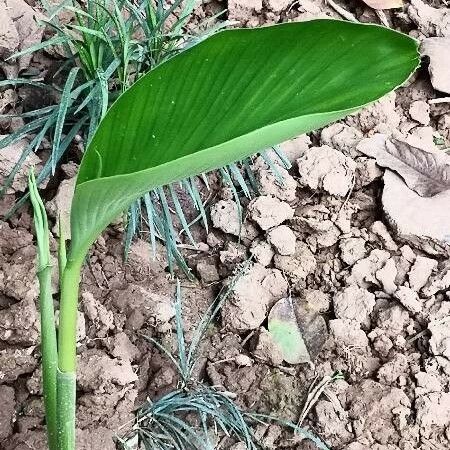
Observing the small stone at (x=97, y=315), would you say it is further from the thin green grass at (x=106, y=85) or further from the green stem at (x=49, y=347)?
the green stem at (x=49, y=347)

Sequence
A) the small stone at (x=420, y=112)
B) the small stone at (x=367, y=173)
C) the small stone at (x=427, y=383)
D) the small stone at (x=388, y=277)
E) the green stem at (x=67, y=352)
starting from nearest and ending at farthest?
1. the green stem at (x=67, y=352)
2. the small stone at (x=427, y=383)
3. the small stone at (x=388, y=277)
4. the small stone at (x=367, y=173)
5. the small stone at (x=420, y=112)

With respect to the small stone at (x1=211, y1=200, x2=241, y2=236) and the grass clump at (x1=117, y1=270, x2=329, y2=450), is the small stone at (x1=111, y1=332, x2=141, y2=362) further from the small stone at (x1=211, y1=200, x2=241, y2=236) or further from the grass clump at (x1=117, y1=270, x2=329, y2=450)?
the small stone at (x1=211, y1=200, x2=241, y2=236)

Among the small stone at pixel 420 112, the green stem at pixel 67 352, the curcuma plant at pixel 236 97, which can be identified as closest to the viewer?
the curcuma plant at pixel 236 97

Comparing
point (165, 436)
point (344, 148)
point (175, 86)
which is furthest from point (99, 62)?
point (175, 86)

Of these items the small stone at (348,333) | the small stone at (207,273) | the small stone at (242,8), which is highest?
the small stone at (242,8)

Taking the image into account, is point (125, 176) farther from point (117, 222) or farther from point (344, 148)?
point (344, 148)

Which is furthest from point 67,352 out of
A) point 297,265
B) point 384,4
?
point 384,4

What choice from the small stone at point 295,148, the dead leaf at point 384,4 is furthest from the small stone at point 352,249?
the dead leaf at point 384,4

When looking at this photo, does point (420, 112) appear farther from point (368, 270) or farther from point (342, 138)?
point (368, 270)
